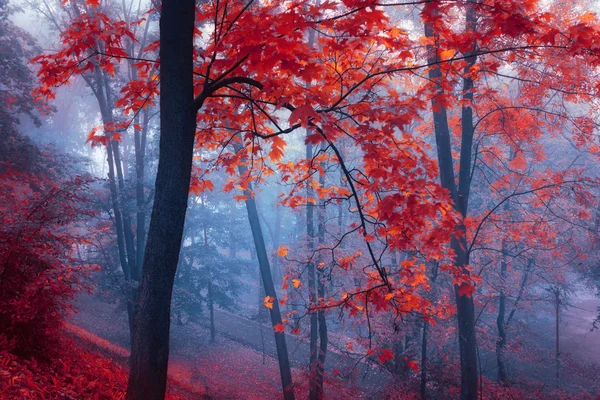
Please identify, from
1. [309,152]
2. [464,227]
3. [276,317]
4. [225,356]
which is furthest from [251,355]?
[464,227]

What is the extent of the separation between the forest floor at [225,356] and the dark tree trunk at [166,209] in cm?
1051

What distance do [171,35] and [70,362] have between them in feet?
17.1

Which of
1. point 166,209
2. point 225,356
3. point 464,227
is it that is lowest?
point 225,356

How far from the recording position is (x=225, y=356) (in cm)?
2155

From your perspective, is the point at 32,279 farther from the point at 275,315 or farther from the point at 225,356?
the point at 225,356

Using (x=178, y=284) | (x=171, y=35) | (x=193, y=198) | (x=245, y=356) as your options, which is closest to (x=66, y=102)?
(x=193, y=198)

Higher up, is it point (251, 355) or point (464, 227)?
point (464, 227)

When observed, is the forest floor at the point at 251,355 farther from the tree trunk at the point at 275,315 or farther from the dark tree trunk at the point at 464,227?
the dark tree trunk at the point at 464,227

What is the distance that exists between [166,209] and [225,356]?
20535mm

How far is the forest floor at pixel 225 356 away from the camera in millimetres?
15530

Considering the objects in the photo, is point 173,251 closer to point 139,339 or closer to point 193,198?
point 139,339

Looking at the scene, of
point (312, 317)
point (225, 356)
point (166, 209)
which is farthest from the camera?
point (225, 356)

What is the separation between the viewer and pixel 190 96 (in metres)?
3.59

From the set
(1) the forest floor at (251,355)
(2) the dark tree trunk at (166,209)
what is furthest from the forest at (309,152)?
(1) the forest floor at (251,355)
